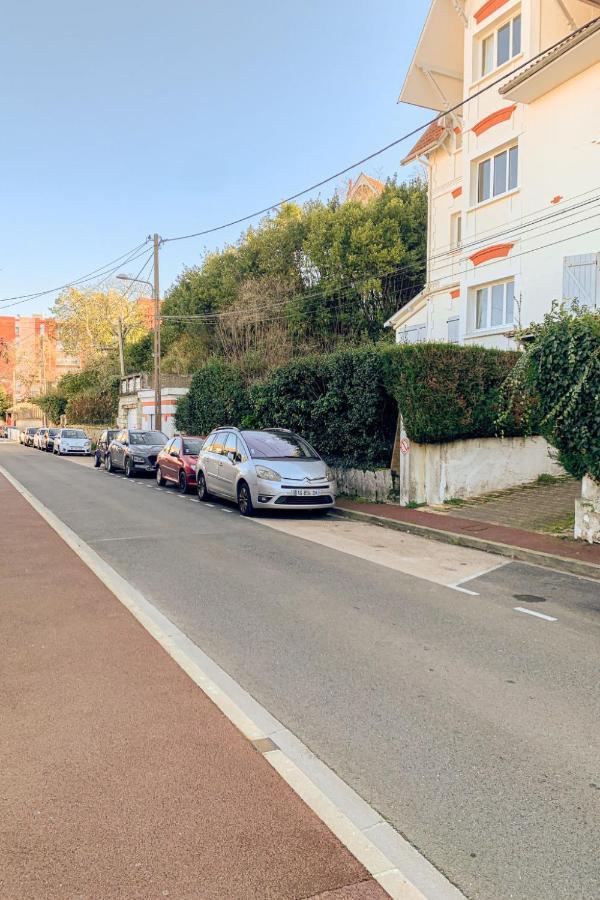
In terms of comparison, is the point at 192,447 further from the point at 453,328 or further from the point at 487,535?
the point at 487,535

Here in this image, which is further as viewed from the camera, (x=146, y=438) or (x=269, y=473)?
(x=146, y=438)

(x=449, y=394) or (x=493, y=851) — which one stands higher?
(x=449, y=394)

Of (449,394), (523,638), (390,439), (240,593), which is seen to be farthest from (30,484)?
(523,638)

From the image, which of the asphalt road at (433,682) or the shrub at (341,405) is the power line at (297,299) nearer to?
the shrub at (341,405)

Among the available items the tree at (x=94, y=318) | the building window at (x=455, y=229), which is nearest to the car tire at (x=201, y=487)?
the building window at (x=455, y=229)

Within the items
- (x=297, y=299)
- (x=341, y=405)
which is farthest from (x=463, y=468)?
(x=297, y=299)

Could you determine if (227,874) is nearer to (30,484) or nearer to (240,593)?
(240,593)

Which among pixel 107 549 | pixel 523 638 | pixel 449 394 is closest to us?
pixel 523 638

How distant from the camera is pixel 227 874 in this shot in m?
2.64

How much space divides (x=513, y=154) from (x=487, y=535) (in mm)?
12314

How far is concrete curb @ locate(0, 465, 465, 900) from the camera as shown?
2.65m

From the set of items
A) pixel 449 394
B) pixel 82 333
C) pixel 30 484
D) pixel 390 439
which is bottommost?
pixel 30 484

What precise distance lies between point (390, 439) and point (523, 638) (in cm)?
964

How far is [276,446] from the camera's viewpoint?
14.0 metres
